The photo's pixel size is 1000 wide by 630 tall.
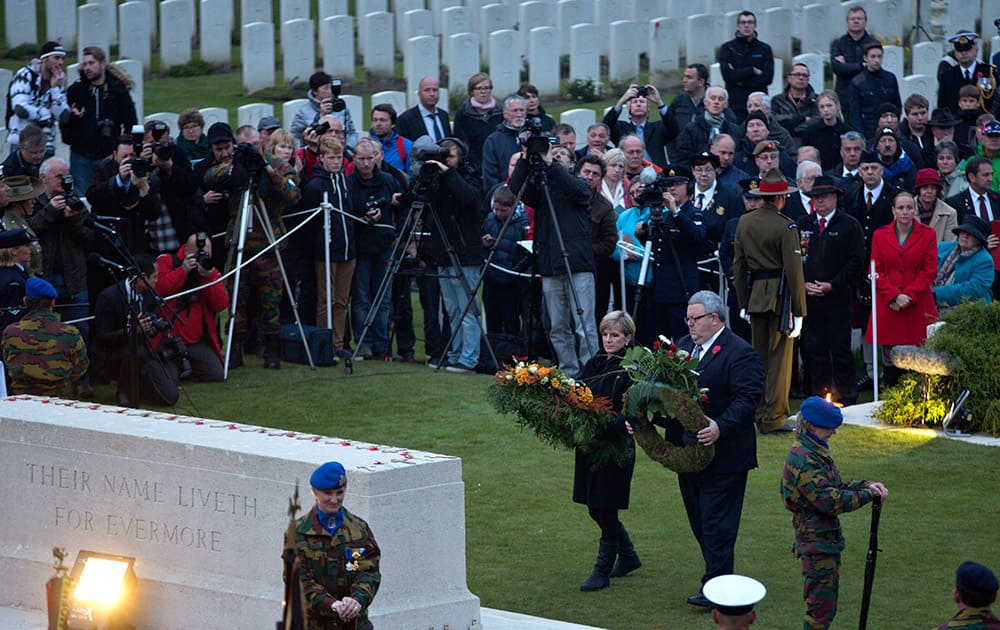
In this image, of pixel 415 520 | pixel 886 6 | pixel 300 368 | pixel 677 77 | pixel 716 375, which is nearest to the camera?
pixel 415 520

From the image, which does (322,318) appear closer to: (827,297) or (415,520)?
(827,297)

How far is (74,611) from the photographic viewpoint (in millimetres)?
9281

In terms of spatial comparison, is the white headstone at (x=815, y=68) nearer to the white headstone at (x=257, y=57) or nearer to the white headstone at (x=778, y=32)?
the white headstone at (x=778, y=32)

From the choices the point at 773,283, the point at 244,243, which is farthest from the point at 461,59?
the point at 773,283

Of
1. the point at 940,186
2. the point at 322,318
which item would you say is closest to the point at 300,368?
the point at 322,318

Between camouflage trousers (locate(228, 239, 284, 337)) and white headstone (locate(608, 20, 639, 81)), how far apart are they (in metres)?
10.3

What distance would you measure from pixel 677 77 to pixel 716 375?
51.7ft

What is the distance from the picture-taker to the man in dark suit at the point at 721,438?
387 inches

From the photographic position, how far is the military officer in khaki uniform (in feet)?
44.8

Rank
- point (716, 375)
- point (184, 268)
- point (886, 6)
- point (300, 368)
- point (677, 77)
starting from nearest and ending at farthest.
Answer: point (716, 375) → point (184, 268) → point (300, 368) → point (677, 77) → point (886, 6)

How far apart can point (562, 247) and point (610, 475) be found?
4.91m

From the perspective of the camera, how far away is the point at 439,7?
87.0ft

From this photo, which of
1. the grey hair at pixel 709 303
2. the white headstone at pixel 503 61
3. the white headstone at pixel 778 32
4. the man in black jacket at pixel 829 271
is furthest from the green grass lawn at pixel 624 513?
the white headstone at pixel 778 32

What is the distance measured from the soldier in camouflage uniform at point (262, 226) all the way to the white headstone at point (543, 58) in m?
8.17
